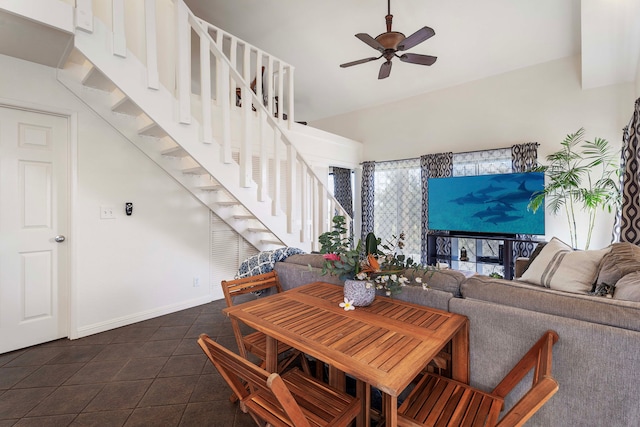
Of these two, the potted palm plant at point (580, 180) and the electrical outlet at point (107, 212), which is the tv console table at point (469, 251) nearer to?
the potted palm plant at point (580, 180)

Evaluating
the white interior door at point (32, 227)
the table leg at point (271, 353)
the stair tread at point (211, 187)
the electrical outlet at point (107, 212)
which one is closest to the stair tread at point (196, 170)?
the stair tread at point (211, 187)

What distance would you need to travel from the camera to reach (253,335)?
1.94 meters

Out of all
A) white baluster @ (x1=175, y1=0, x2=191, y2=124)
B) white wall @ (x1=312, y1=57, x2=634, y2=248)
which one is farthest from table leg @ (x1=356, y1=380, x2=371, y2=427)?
white wall @ (x1=312, y1=57, x2=634, y2=248)

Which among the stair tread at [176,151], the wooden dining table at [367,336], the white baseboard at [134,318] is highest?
the stair tread at [176,151]

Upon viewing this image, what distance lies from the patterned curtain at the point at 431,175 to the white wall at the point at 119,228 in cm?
342

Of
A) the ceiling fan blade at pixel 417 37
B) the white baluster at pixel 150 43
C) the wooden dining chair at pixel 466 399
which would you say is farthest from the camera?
the ceiling fan blade at pixel 417 37

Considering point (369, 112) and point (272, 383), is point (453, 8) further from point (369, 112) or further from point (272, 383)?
point (272, 383)

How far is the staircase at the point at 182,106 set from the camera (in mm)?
2098

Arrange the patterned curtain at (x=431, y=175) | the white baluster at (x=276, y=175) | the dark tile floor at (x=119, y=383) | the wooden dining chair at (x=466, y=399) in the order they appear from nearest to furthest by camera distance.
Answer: the wooden dining chair at (x=466, y=399) < the dark tile floor at (x=119, y=383) < the white baluster at (x=276, y=175) < the patterned curtain at (x=431, y=175)

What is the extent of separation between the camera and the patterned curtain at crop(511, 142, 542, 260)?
3900 mm

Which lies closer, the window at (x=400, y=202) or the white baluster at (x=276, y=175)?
the white baluster at (x=276, y=175)

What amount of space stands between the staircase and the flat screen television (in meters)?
2.01

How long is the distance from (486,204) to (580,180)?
106 cm

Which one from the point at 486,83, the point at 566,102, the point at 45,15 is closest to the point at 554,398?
the point at 45,15
